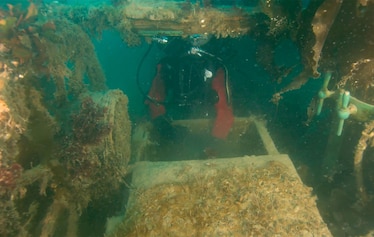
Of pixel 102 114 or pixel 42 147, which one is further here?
pixel 102 114

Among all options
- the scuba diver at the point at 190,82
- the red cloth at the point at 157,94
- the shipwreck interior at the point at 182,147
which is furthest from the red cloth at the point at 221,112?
the red cloth at the point at 157,94

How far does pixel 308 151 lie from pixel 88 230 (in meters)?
4.88

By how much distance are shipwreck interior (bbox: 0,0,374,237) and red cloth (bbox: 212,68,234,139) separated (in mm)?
154

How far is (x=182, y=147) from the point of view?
6059 mm

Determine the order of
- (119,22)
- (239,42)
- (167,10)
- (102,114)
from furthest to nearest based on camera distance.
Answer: (239,42) → (119,22) → (167,10) → (102,114)

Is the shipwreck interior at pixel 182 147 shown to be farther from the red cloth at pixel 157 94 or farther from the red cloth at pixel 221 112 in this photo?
the red cloth at pixel 157 94

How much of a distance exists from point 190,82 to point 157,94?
3.25 ft

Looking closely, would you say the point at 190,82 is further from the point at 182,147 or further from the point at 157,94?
the point at 182,147

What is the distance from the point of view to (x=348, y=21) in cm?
363

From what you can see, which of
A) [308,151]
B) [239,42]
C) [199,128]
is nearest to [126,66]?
[239,42]

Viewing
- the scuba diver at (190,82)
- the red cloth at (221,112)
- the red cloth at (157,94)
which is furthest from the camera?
the red cloth at (157,94)

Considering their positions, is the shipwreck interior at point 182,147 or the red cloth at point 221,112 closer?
the shipwreck interior at point 182,147

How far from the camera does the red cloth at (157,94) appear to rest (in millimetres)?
6906

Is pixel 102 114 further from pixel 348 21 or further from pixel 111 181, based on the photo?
pixel 348 21
